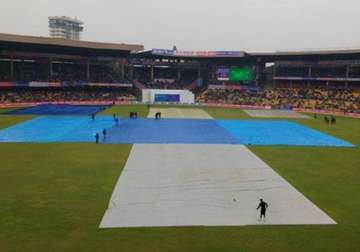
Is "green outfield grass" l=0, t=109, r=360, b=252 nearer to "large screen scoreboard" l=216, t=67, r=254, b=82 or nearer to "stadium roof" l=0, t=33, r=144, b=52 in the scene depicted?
"stadium roof" l=0, t=33, r=144, b=52

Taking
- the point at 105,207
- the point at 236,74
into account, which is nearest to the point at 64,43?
the point at 236,74

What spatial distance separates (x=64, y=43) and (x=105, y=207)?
72.9 metres

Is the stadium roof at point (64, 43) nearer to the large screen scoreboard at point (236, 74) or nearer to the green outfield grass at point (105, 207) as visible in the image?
the large screen scoreboard at point (236, 74)

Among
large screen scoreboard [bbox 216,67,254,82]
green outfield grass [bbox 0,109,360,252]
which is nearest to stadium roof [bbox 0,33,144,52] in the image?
large screen scoreboard [bbox 216,67,254,82]

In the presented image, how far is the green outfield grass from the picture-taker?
15.2 m

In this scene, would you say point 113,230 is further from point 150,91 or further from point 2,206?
point 150,91

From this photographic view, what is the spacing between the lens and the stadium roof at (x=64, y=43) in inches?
3073

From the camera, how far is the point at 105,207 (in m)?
19.3

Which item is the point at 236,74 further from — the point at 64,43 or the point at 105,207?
the point at 105,207

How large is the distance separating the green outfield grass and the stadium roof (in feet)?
174

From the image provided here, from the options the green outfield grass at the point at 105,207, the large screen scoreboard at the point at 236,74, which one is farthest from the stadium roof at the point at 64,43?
the green outfield grass at the point at 105,207

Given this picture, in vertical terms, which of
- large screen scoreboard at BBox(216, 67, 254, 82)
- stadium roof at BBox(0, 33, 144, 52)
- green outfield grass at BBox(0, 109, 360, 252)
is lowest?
green outfield grass at BBox(0, 109, 360, 252)

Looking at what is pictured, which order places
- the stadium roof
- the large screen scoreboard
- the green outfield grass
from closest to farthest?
1. the green outfield grass
2. the stadium roof
3. the large screen scoreboard

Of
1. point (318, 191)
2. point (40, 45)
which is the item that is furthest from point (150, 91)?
point (318, 191)
